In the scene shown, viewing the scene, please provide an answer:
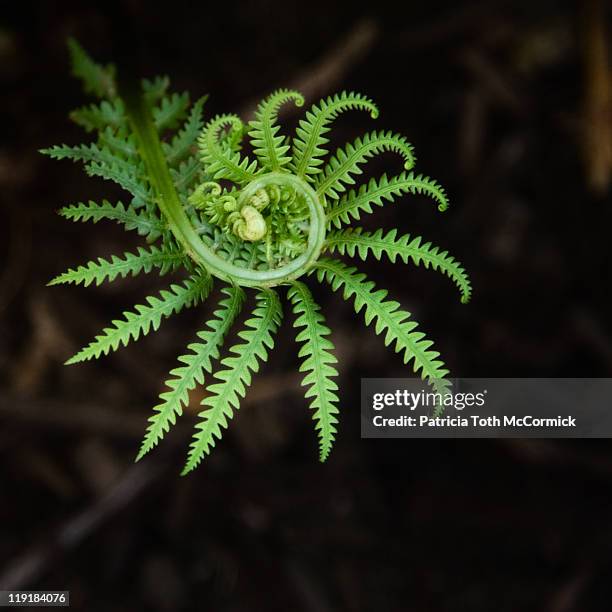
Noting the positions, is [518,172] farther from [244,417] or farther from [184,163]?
[184,163]

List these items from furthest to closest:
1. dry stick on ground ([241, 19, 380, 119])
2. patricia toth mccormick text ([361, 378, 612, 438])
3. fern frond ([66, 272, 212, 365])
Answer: dry stick on ground ([241, 19, 380, 119]) < patricia toth mccormick text ([361, 378, 612, 438]) < fern frond ([66, 272, 212, 365])

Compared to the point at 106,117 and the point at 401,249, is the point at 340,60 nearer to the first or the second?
the point at 106,117

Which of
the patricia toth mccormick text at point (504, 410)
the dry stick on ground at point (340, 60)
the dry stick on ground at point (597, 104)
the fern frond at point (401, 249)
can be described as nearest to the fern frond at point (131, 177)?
the fern frond at point (401, 249)

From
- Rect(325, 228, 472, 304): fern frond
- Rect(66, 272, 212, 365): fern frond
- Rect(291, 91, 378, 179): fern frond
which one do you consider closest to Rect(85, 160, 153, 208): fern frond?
Rect(66, 272, 212, 365): fern frond

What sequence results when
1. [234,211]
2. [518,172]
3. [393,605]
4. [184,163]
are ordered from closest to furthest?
[234,211], [184,163], [393,605], [518,172]

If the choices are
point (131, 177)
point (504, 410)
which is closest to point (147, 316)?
point (131, 177)

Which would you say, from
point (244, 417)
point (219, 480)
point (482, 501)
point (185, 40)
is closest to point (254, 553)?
point (219, 480)

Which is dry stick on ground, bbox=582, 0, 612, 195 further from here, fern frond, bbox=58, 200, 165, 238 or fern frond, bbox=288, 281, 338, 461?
fern frond, bbox=58, 200, 165, 238
